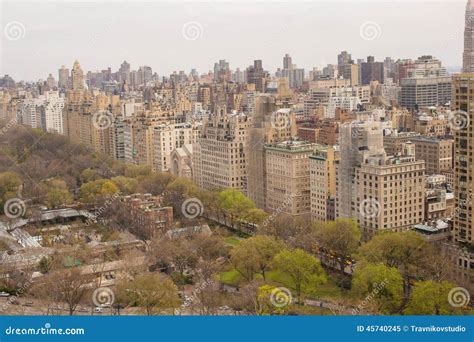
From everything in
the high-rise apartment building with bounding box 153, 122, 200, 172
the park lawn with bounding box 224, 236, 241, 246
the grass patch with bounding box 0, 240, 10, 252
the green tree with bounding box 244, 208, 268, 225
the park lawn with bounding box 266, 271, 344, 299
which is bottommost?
the park lawn with bounding box 266, 271, 344, 299

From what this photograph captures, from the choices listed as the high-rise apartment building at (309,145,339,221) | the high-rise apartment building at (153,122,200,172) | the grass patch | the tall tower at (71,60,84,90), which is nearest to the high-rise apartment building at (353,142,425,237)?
the high-rise apartment building at (309,145,339,221)

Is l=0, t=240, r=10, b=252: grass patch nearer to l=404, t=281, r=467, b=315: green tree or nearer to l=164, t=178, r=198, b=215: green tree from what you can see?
l=164, t=178, r=198, b=215: green tree

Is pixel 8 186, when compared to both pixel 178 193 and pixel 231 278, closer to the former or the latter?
pixel 178 193

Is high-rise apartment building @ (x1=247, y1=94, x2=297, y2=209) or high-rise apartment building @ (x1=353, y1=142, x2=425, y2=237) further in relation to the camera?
high-rise apartment building @ (x1=247, y1=94, x2=297, y2=209)

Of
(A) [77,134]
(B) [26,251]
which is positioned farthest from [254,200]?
(A) [77,134]

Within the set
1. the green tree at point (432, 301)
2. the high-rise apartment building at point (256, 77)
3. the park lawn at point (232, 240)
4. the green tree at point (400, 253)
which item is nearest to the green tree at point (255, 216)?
the park lawn at point (232, 240)

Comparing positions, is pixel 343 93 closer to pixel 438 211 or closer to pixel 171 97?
pixel 171 97
